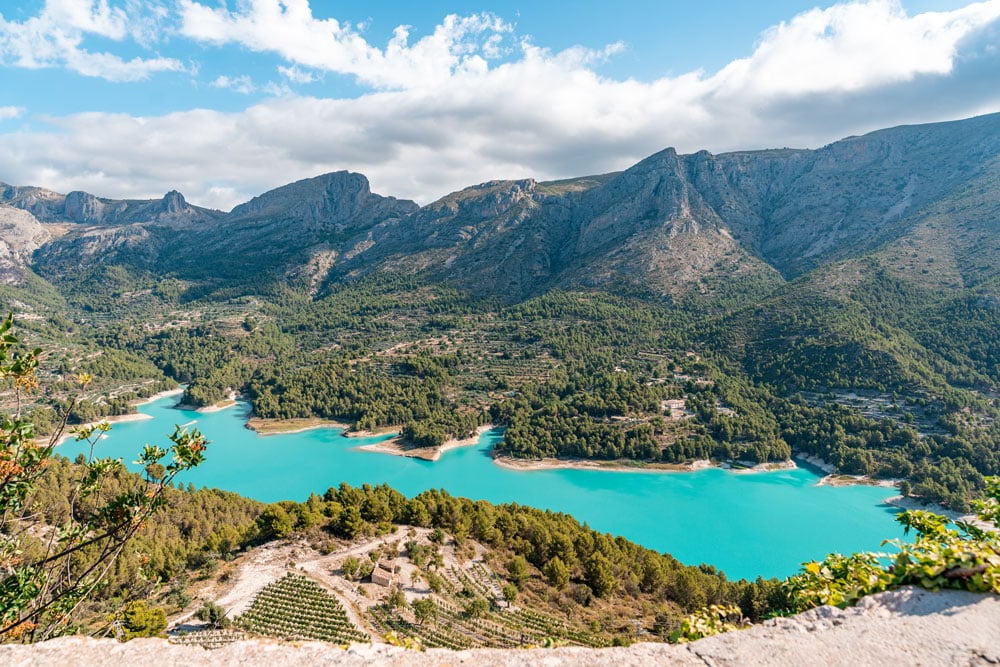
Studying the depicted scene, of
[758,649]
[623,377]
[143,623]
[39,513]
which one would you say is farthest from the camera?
[623,377]

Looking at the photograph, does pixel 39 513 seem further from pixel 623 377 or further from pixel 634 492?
pixel 623 377

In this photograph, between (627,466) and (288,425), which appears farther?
(288,425)

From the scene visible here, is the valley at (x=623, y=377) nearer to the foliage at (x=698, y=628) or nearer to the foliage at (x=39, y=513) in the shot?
the foliage at (x=39, y=513)

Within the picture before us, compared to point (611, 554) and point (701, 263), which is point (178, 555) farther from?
point (701, 263)

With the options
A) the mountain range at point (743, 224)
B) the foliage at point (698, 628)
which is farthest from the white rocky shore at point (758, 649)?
the mountain range at point (743, 224)

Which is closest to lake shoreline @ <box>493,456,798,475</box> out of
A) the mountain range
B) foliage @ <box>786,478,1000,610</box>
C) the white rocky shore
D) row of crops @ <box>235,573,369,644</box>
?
row of crops @ <box>235,573,369,644</box>

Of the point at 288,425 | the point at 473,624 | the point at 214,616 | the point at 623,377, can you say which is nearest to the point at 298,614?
the point at 214,616

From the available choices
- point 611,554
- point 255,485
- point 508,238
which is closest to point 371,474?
point 255,485
